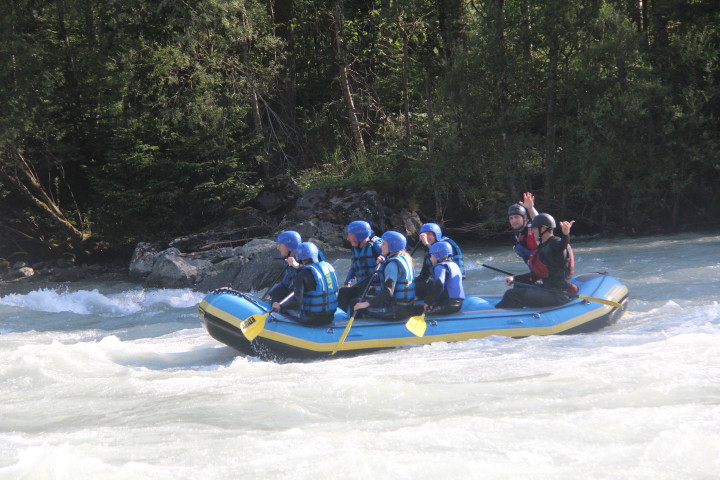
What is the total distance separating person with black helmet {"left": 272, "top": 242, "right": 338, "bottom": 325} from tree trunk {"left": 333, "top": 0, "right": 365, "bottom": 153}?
1043cm

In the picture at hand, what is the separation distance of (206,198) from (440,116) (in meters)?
5.52

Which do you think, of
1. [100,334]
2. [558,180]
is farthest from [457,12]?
[100,334]

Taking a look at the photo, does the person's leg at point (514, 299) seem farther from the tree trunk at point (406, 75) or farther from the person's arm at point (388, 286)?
Answer: the tree trunk at point (406, 75)

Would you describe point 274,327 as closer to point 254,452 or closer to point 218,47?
point 254,452

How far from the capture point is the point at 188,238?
1445cm

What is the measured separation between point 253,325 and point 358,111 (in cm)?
1208

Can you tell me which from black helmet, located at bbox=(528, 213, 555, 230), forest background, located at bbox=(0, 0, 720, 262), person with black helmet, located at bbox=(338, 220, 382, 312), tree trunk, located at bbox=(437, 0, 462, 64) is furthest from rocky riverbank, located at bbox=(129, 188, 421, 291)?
black helmet, located at bbox=(528, 213, 555, 230)

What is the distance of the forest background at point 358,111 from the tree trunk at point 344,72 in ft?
0.18

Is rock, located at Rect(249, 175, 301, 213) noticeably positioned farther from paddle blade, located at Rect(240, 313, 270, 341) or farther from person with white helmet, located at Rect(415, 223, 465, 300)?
paddle blade, located at Rect(240, 313, 270, 341)

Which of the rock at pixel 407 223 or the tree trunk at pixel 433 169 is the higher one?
the tree trunk at pixel 433 169

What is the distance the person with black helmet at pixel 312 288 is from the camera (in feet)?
21.7

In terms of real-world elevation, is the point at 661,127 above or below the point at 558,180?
above

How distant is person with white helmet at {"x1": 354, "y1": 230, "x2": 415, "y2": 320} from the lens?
21.9 ft

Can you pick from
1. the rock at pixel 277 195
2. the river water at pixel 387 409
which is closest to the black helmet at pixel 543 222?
the river water at pixel 387 409
